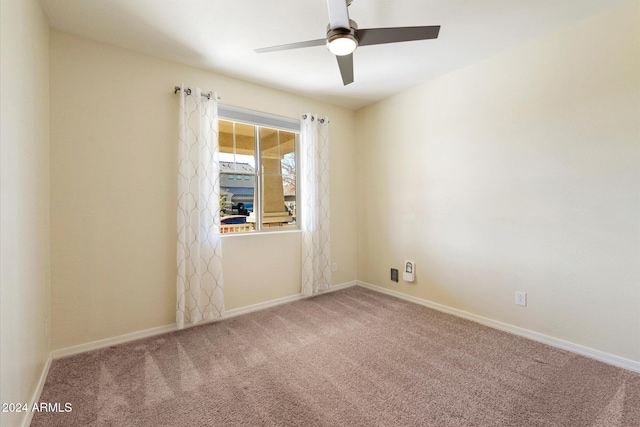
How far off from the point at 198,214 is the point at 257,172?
35.5 inches

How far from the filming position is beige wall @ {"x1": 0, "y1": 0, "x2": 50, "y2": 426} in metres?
1.26

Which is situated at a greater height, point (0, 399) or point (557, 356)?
point (0, 399)

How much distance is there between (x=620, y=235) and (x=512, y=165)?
2.96 feet

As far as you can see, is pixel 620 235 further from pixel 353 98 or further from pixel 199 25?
pixel 199 25

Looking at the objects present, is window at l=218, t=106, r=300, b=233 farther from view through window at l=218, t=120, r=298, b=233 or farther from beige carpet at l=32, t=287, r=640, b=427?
beige carpet at l=32, t=287, r=640, b=427

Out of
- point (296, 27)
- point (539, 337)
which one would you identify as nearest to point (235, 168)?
point (296, 27)

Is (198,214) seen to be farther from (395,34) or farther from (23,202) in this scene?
(395,34)

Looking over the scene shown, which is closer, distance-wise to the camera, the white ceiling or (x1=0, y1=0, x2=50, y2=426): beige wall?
(x1=0, y1=0, x2=50, y2=426): beige wall

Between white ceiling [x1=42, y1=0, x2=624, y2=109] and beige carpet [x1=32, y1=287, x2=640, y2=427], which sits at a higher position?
white ceiling [x1=42, y1=0, x2=624, y2=109]

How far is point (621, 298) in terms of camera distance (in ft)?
6.68

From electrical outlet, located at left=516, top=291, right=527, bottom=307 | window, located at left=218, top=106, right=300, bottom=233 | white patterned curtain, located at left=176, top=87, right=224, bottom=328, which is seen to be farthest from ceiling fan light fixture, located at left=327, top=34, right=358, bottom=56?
electrical outlet, located at left=516, top=291, right=527, bottom=307

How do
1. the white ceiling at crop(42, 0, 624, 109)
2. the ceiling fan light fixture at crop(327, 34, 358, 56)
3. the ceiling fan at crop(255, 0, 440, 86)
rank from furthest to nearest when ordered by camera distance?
the white ceiling at crop(42, 0, 624, 109) < the ceiling fan light fixture at crop(327, 34, 358, 56) < the ceiling fan at crop(255, 0, 440, 86)

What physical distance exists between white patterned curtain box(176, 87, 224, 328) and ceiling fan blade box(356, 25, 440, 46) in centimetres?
172

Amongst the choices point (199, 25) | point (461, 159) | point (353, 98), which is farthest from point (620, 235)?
point (199, 25)
